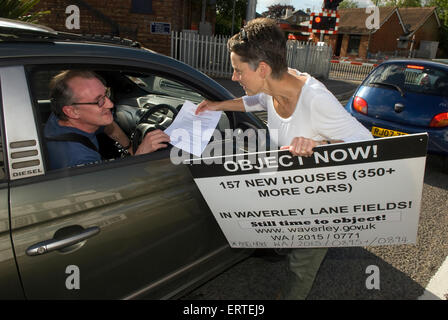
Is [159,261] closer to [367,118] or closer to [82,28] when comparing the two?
[367,118]

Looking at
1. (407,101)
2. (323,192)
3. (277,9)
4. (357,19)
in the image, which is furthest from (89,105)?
(277,9)

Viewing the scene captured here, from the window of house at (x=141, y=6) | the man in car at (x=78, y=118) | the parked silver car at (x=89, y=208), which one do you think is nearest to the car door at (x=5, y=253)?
the parked silver car at (x=89, y=208)

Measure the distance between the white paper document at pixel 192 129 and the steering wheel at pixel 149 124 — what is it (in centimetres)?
26

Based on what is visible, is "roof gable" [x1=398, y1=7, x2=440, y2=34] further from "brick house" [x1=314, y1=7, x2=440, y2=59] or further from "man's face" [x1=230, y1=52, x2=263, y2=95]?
"man's face" [x1=230, y1=52, x2=263, y2=95]

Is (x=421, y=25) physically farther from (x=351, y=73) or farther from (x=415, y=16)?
(x=351, y=73)

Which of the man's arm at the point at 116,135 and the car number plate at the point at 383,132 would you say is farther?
the car number plate at the point at 383,132

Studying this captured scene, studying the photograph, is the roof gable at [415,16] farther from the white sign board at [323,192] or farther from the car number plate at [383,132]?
the white sign board at [323,192]

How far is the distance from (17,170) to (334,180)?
1375mm

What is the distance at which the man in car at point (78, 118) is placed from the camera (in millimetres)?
1590

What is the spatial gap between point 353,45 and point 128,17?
33.1 metres

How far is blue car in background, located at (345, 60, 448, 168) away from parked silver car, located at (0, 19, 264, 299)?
3.46 meters

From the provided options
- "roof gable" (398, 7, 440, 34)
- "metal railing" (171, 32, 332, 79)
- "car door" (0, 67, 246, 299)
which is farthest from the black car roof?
"roof gable" (398, 7, 440, 34)

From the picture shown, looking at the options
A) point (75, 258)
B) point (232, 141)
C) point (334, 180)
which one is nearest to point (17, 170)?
point (75, 258)

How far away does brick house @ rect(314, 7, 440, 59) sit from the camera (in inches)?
1436
